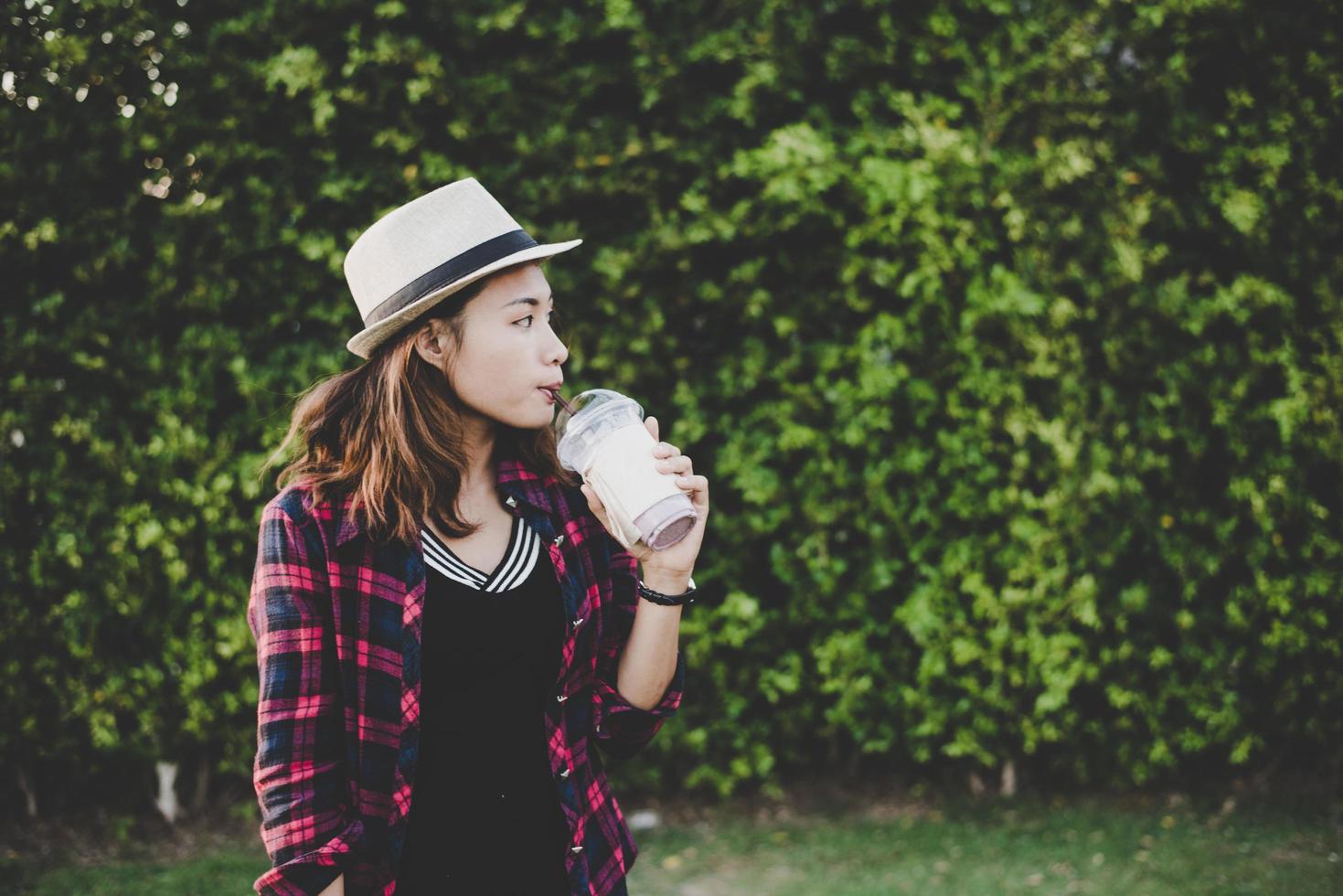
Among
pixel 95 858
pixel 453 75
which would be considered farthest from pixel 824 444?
pixel 95 858

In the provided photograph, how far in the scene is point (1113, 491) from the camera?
4379mm

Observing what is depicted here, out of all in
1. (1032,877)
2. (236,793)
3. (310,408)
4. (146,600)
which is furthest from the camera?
(236,793)

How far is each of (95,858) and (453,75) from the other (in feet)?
12.3

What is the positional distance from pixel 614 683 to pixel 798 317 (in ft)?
8.74

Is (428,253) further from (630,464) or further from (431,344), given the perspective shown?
(630,464)

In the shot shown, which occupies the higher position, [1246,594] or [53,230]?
[53,230]

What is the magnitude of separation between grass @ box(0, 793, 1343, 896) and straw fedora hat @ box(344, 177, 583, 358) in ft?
10.0

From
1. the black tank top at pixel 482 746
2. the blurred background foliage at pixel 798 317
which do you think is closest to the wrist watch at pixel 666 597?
the black tank top at pixel 482 746

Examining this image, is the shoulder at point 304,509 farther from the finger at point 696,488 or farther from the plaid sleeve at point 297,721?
the finger at point 696,488

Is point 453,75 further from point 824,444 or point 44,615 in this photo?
point 44,615

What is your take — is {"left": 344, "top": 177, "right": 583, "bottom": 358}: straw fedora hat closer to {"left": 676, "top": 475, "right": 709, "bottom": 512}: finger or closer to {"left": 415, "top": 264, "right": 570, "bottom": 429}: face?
{"left": 415, "top": 264, "right": 570, "bottom": 429}: face

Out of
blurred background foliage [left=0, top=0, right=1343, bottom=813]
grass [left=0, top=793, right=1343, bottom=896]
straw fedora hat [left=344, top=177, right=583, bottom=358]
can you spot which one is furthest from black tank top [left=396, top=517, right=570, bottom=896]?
blurred background foliage [left=0, top=0, right=1343, bottom=813]

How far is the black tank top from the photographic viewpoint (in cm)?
179

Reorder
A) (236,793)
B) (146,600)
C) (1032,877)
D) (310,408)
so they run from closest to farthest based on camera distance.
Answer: (310,408) → (1032,877) → (146,600) → (236,793)
